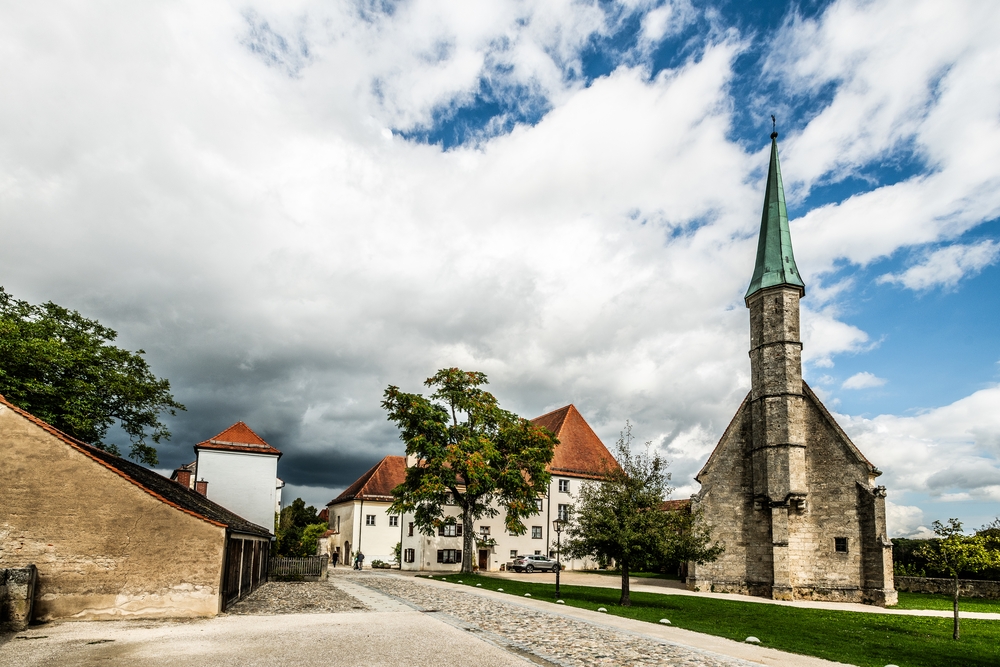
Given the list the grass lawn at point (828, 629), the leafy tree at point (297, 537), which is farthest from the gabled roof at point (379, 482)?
the grass lawn at point (828, 629)

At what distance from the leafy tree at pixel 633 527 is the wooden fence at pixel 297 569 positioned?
1640 centimetres

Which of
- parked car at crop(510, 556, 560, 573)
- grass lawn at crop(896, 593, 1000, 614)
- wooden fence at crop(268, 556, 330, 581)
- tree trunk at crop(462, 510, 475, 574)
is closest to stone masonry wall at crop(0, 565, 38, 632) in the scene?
wooden fence at crop(268, 556, 330, 581)

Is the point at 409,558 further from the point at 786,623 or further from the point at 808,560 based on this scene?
the point at 786,623

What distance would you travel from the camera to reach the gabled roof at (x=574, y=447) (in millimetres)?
56000

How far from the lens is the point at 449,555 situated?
179 feet

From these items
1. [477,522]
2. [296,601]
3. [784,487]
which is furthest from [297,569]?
[784,487]

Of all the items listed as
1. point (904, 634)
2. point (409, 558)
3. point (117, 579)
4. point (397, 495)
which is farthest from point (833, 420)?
point (409, 558)

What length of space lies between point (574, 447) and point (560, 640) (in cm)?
4388

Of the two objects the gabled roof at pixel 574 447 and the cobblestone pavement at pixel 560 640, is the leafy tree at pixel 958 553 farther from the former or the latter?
the gabled roof at pixel 574 447

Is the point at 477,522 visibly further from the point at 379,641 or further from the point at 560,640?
the point at 379,641

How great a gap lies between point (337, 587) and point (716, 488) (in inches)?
797

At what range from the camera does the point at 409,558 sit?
5606cm

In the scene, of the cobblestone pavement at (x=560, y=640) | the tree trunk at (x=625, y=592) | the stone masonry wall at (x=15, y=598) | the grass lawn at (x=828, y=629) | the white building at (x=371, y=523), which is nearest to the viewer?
the cobblestone pavement at (x=560, y=640)

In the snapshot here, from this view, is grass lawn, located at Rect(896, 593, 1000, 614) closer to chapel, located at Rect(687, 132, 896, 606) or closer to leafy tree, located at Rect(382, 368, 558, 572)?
chapel, located at Rect(687, 132, 896, 606)
